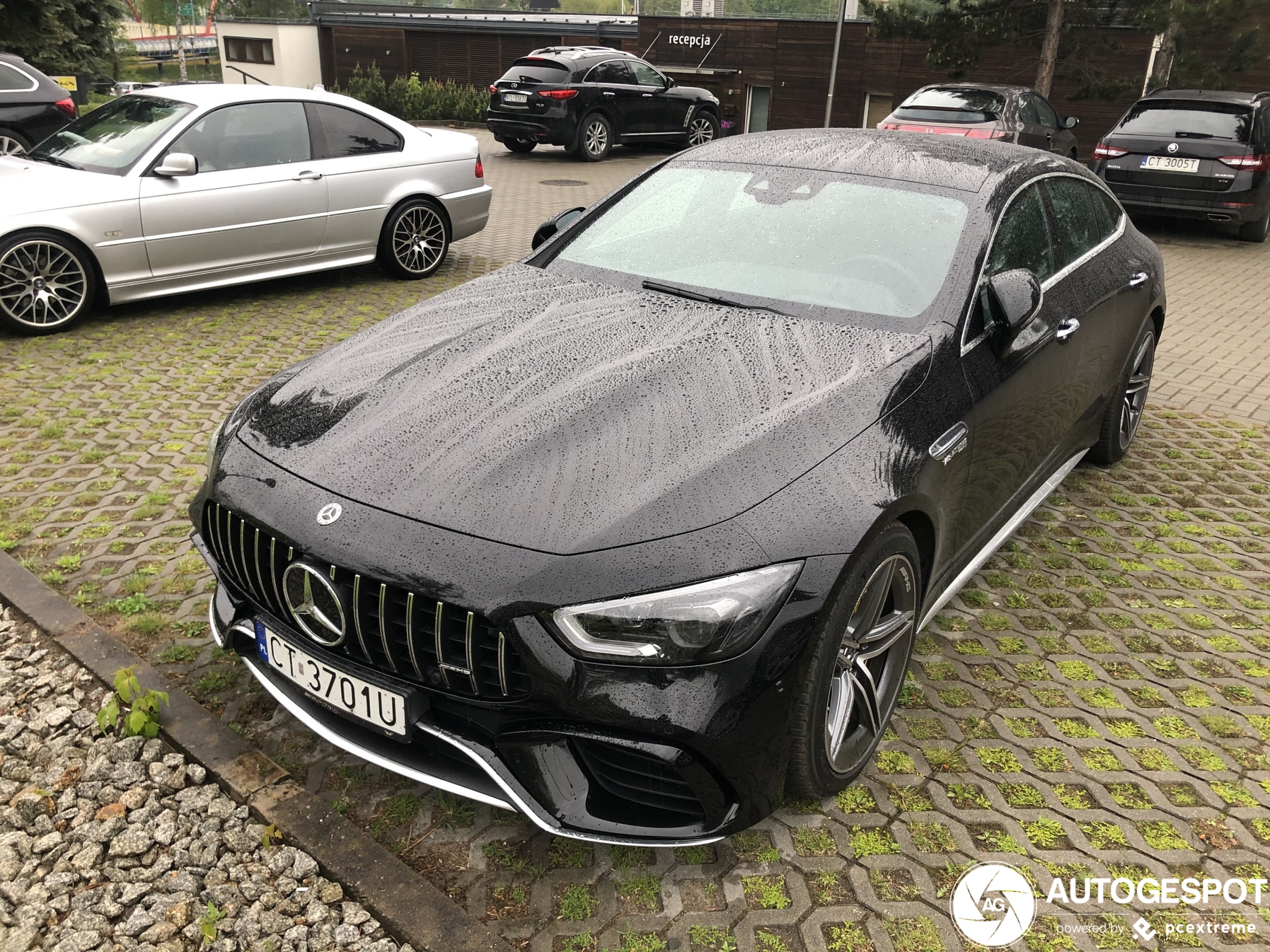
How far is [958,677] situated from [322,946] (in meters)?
2.22

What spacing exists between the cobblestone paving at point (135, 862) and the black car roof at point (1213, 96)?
13.1 m

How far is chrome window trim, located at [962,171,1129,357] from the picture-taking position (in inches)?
122

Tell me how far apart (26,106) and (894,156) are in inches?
419

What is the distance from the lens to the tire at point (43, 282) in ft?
20.6

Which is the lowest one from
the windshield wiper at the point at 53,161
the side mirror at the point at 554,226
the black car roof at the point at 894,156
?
the windshield wiper at the point at 53,161

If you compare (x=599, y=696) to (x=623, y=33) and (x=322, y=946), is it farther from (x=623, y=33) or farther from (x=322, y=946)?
(x=623, y=33)

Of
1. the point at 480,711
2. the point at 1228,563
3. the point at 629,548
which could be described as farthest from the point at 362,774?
the point at 1228,563

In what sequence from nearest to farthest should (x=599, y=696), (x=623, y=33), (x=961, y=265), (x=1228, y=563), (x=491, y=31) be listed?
(x=599, y=696)
(x=961, y=265)
(x=1228, y=563)
(x=623, y=33)
(x=491, y=31)

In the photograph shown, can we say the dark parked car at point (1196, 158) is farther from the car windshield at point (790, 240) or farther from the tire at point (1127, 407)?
the car windshield at point (790, 240)

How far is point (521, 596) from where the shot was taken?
2.17 m

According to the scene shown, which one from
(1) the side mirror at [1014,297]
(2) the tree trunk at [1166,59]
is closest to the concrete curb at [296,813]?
(1) the side mirror at [1014,297]

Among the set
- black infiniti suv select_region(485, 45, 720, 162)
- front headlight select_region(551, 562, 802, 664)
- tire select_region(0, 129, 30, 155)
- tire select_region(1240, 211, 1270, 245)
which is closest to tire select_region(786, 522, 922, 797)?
front headlight select_region(551, 562, 802, 664)

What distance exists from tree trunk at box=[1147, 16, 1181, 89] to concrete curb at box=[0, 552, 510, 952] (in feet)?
62.1

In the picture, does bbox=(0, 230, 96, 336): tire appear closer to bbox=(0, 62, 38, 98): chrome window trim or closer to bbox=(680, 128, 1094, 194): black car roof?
bbox=(680, 128, 1094, 194): black car roof
